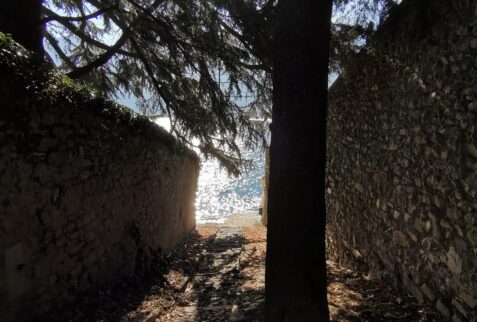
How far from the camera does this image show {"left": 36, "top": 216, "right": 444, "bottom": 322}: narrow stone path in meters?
4.36

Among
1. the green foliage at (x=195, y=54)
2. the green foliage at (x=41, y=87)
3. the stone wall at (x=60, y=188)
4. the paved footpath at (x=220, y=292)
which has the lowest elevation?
the paved footpath at (x=220, y=292)

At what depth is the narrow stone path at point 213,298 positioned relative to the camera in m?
4.36

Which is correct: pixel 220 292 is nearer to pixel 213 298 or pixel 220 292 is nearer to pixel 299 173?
pixel 213 298

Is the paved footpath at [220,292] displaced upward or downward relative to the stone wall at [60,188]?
downward

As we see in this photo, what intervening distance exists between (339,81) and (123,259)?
174 inches

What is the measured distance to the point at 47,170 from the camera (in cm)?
423

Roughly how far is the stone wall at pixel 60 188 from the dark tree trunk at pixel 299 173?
219 centimetres

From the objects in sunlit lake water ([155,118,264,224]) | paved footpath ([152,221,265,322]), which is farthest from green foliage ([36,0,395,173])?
sunlit lake water ([155,118,264,224])

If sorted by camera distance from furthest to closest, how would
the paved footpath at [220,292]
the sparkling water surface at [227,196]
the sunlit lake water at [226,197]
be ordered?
the sparkling water surface at [227,196], the sunlit lake water at [226,197], the paved footpath at [220,292]

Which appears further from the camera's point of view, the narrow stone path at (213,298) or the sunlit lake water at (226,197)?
the sunlit lake water at (226,197)

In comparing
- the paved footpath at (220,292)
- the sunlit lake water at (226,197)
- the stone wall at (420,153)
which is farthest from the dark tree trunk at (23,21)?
the sunlit lake water at (226,197)

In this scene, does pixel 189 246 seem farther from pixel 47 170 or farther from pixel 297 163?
pixel 297 163

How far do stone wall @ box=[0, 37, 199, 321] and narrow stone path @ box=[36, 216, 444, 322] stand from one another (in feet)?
0.90

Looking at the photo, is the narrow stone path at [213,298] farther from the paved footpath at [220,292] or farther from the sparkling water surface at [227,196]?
the sparkling water surface at [227,196]
